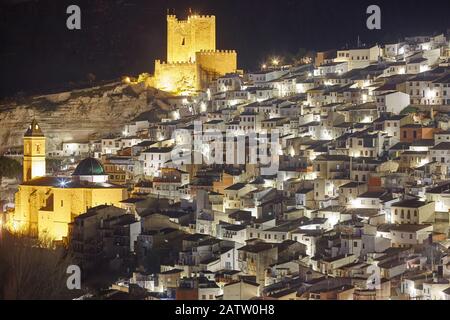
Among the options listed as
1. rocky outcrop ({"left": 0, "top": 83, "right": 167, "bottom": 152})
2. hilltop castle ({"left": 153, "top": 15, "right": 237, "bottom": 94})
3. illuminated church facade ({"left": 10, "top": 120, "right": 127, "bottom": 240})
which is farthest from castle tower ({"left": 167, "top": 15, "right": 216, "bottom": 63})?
illuminated church facade ({"left": 10, "top": 120, "right": 127, "bottom": 240})

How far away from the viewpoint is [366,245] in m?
21.4

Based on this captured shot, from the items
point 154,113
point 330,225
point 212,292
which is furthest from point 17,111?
point 212,292

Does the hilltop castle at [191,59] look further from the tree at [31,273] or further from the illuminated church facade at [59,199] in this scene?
the tree at [31,273]

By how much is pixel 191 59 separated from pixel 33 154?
8461 mm

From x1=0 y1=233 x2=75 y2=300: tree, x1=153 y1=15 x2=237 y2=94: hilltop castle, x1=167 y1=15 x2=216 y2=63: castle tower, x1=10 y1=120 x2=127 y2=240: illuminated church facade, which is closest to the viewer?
x1=0 y1=233 x2=75 y2=300: tree

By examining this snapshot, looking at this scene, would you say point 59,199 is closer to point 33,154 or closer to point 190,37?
point 33,154

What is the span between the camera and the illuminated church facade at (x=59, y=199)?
25641 mm

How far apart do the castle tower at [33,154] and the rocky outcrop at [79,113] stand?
6006 millimetres

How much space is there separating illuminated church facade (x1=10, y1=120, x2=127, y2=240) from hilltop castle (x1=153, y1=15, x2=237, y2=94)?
8739 mm

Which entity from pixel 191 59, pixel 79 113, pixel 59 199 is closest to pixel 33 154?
pixel 59 199

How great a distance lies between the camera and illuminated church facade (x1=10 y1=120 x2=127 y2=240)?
2564 centimetres

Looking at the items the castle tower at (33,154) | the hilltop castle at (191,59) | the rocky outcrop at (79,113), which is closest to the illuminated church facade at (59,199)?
the castle tower at (33,154)

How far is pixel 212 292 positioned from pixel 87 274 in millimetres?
3495

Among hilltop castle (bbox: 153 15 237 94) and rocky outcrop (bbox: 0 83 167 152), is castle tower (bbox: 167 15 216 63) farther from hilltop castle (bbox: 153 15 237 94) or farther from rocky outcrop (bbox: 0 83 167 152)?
rocky outcrop (bbox: 0 83 167 152)
